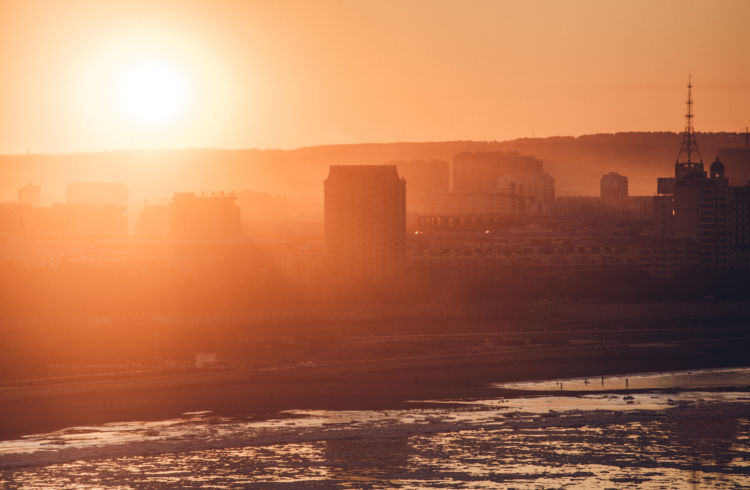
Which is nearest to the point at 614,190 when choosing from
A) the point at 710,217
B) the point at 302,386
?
the point at 710,217

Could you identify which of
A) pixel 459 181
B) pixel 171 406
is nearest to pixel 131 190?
pixel 459 181

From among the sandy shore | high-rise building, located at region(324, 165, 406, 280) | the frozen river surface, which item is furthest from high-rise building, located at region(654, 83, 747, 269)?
the frozen river surface

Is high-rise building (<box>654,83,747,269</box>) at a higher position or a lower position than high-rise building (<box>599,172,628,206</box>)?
lower

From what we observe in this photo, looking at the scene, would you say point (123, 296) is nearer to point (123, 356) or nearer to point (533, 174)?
point (123, 356)

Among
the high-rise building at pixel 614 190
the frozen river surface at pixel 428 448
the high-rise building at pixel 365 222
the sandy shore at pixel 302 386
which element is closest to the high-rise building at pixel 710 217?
the high-rise building at pixel 365 222

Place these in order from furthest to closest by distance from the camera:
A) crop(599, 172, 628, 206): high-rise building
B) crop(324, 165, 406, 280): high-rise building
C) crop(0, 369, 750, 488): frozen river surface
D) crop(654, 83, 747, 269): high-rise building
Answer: crop(599, 172, 628, 206): high-rise building → crop(654, 83, 747, 269): high-rise building → crop(324, 165, 406, 280): high-rise building → crop(0, 369, 750, 488): frozen river surface

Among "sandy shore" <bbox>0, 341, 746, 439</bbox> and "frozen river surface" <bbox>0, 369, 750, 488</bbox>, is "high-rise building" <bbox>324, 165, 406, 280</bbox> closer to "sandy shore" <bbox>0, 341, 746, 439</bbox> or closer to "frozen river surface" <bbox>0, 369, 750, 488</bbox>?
"sandy shore" <bbox>0, 341, 746, 439</bbox>

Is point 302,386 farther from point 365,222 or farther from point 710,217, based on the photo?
point 710,217

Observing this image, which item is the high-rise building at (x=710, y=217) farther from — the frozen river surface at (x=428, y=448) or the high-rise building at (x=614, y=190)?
the high-rise building at (x=614, y=190)
